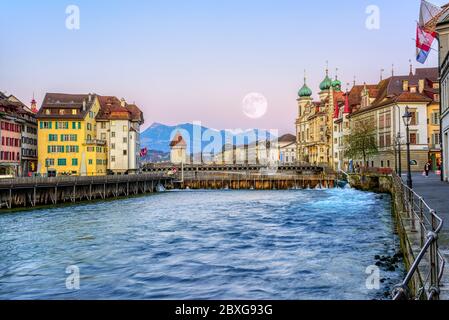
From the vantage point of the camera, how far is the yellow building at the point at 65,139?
94.4 m

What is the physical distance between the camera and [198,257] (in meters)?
21.0

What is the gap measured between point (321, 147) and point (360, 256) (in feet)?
375

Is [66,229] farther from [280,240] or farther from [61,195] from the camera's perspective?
[61,195]

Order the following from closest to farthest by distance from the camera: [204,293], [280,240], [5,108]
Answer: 1. [204,293]
2. [280,240]
3. [5,108]

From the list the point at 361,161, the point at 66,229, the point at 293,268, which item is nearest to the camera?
the point at 293,268

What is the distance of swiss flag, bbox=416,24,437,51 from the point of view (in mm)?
39781

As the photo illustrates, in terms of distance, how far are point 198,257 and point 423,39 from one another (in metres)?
29.9

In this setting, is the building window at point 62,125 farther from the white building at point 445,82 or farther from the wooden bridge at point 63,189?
the white building at point 445,82

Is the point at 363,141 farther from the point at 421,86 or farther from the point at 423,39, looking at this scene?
the point at 423,39

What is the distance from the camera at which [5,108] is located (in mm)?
78500

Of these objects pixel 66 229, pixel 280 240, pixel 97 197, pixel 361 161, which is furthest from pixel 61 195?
pixel 361 161

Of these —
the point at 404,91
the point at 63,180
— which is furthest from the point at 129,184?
the point at 404,91

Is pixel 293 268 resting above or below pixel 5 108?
below

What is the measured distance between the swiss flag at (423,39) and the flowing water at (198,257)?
14.2 m
